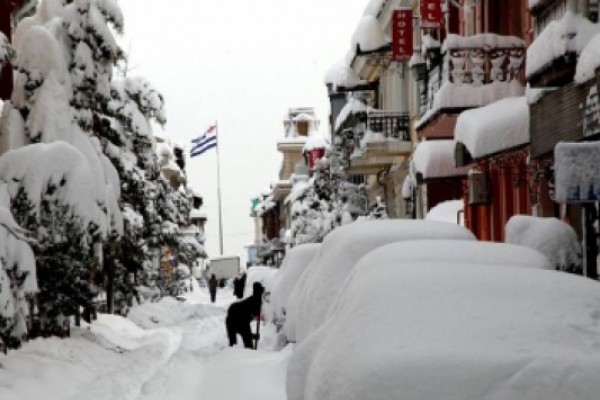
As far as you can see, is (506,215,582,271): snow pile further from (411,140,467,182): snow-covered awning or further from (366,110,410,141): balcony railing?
(366,110,410,141): balcony railing

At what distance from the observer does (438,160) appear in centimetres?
2825

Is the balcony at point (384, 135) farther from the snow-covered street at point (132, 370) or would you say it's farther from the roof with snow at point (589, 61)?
the roof with snow at point (589, 61)

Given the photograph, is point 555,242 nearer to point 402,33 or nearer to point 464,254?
point 464,254

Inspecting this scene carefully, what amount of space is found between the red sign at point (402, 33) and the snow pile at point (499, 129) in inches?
570

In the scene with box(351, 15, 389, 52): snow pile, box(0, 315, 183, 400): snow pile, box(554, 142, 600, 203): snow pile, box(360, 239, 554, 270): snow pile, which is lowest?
box(0, 315, 183, 400): snow pile

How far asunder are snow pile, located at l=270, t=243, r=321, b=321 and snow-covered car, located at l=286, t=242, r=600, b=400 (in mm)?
14416

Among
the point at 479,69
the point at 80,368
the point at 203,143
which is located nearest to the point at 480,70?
the point at 479,69

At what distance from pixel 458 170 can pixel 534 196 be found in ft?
27.4

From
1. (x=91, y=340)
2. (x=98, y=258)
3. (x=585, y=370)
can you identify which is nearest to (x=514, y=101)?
(x=98, y=258)

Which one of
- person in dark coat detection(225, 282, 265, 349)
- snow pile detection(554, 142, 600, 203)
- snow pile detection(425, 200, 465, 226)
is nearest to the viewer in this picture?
snow pile detection(554, 142, 600, 203)

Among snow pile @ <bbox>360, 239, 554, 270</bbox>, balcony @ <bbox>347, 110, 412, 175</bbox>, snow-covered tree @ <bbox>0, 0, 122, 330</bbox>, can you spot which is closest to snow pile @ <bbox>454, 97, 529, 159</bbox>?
snow-covered tree @ <bbox>0, 0, 122, 330</bbox>

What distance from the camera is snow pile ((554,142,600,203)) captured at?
9359mm

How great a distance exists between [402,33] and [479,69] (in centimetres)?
1309

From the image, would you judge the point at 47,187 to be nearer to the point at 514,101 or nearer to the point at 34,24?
the point at 34,24
